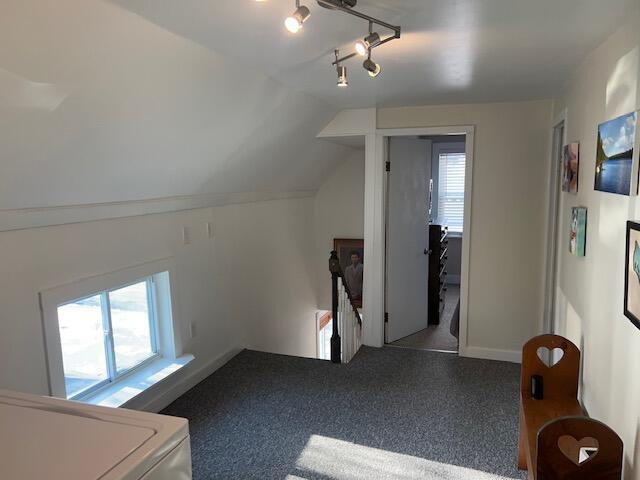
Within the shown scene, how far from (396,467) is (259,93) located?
7.34ft

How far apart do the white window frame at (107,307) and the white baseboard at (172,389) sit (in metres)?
0.19

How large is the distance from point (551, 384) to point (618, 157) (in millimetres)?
1215

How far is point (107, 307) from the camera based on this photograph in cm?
279

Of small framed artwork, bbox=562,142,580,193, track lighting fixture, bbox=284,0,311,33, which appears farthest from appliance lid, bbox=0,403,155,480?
small framed artwork, bbox=562,142,580,193

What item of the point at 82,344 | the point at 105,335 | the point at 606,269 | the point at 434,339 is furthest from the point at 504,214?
the point at 82,344

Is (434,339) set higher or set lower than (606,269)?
lower

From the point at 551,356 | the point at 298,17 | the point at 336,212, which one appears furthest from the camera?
the point at 336,212

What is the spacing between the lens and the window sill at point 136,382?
8.77 feet

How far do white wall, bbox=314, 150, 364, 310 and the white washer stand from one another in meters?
4.59

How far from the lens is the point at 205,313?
3.62 meters

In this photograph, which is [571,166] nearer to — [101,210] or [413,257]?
[413,257]

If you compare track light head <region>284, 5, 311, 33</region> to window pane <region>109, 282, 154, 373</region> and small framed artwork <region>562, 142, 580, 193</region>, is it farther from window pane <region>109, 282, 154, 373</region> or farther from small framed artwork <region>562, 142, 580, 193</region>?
window pane <region>109, 282, 154, 373</region>

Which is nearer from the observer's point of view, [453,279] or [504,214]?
[504,214]

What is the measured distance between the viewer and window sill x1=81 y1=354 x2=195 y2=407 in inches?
105
